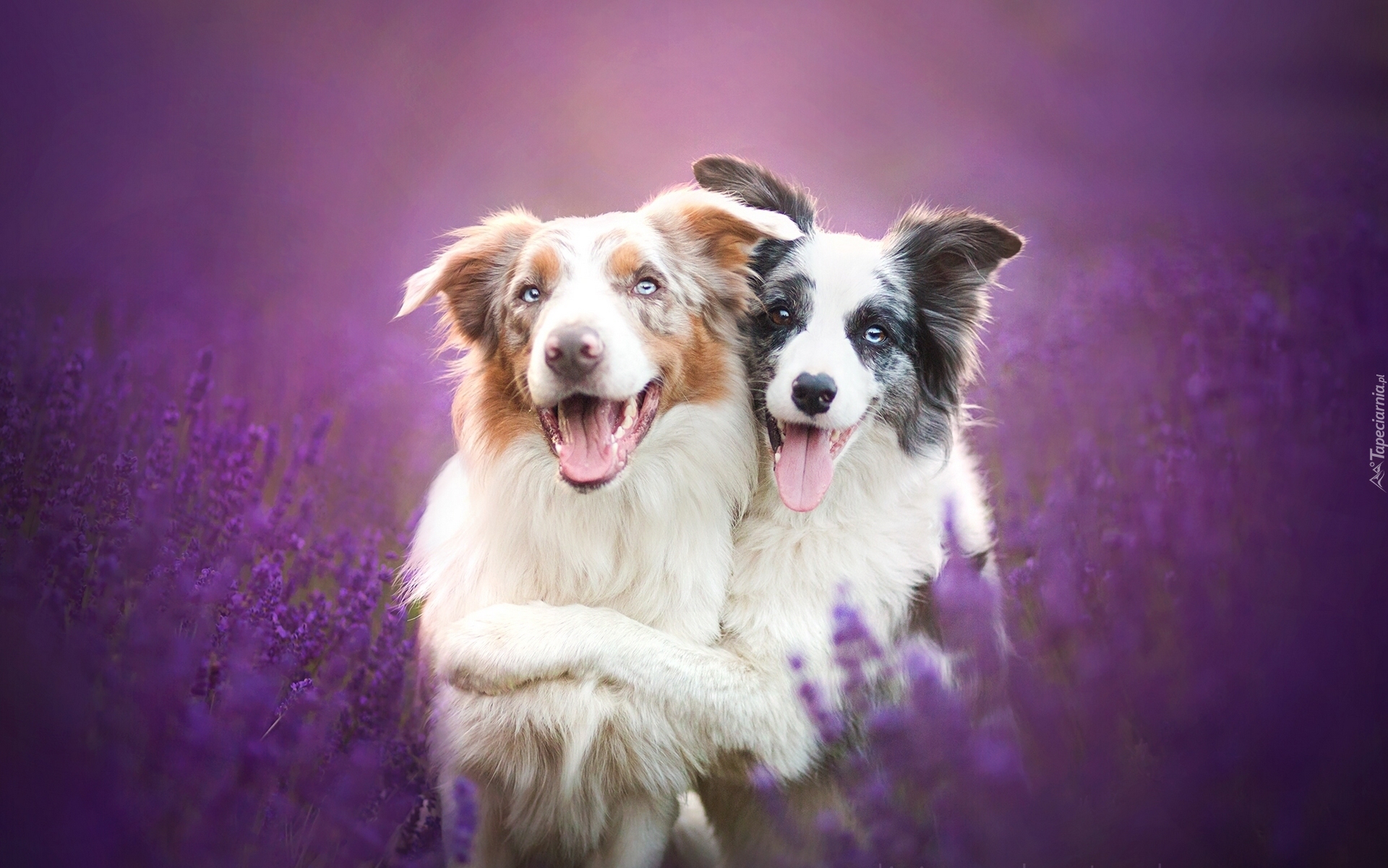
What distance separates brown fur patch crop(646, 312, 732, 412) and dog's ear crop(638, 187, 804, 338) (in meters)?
0.05

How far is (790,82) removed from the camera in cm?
254

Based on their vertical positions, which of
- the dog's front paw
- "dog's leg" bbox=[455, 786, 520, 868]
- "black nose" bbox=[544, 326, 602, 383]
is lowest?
"dog's leg" bbox=[455, 786, 520, 868]

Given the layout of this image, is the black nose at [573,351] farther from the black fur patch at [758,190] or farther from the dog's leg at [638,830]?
the dog's leg at [638,830]

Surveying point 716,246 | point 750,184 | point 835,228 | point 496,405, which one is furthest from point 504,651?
point 835,228

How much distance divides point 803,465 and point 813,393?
181 mm

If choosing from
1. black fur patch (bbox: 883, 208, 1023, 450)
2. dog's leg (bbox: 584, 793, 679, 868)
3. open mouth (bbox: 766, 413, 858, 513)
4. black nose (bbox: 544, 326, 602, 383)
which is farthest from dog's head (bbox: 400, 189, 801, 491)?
dog's leg (bbox: 584, 793, 679, 868)

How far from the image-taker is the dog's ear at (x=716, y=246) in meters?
2.29

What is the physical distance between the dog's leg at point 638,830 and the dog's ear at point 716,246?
107 centimetres

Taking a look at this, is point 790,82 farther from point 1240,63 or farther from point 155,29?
point 155,29

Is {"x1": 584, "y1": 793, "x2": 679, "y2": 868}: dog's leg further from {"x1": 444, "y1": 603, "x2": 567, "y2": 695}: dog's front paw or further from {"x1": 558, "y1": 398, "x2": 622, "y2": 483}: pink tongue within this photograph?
{"x1": 558, "y1": 398, "x2": 622, "y2": 483}: pink tongue

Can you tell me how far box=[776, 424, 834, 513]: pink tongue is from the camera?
2.12 metres

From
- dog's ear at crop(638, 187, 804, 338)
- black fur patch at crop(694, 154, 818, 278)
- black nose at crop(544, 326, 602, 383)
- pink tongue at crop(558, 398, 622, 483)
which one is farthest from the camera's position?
black fur patch at crop(694, 154, 818, 278)

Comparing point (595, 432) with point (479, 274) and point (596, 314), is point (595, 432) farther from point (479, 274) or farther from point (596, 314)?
point (479, 274)

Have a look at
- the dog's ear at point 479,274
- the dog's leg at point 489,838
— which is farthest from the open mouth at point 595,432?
the dog's leg at point 489,838
